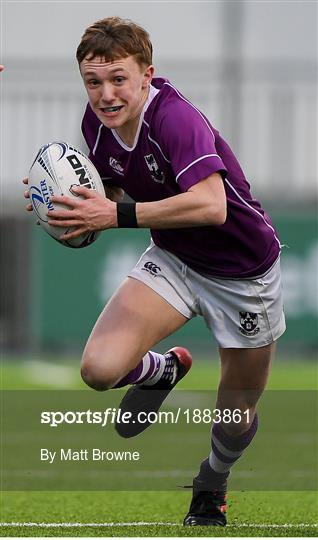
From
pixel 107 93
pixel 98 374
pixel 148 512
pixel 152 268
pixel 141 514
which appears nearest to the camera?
pixel 107 93

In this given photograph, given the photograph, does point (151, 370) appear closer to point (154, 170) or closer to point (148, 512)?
point (148, 512)

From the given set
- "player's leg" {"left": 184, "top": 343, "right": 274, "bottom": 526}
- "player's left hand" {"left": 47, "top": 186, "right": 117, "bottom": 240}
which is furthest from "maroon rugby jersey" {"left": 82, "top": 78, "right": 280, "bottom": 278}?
"player's leg" {"left": 184, "top": 343, "right": 274, "bottom": 526}

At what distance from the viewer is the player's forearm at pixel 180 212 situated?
532 centimetres

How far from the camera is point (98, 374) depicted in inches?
221

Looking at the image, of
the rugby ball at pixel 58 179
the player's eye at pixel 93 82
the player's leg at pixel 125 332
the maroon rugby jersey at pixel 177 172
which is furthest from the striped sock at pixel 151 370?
the player's eye at pixel 93 82

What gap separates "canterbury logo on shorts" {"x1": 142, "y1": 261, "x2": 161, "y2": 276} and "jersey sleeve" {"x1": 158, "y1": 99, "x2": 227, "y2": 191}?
0.69 metres

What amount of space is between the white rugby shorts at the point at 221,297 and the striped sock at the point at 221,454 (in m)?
0.50

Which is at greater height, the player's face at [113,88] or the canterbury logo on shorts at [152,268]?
the player's face at [113,88]

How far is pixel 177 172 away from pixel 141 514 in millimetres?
1948

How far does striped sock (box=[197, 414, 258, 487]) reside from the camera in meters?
6.23

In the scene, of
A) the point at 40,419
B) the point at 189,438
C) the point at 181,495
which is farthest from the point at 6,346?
the point at 181,495

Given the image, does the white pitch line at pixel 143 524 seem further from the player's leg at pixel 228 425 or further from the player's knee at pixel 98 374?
the player's knee at pixel 98 374

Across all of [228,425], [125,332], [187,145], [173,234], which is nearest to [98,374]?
[125,332]

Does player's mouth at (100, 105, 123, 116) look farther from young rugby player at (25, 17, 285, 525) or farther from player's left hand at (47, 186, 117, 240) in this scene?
player's left hand at (47, 186, 117, 240)
